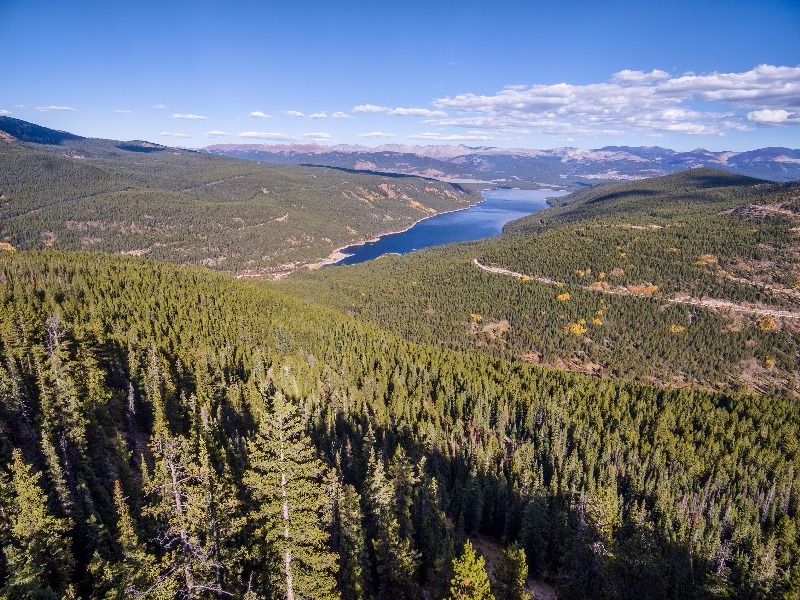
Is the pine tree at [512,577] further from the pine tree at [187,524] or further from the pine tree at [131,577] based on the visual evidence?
the pine tree at [131,577]

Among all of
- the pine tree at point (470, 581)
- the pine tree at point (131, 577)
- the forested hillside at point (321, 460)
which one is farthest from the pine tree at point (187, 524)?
the pine tree at point (470, 581)

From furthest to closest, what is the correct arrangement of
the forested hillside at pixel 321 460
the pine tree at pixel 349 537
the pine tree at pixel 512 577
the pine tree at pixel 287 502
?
the pine tree at pixel 349 537 < the pine tree at pixel 512 577 < the forested hillside at pixel 321 460 < the pine tree at pixel 287 502

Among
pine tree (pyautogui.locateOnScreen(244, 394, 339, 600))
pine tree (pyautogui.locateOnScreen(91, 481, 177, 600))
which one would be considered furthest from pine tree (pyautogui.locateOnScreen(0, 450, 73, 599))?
pine tree (pyautogui.locateOnScreen(244, 394, 339, 600))

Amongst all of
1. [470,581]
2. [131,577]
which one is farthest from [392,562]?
[131,577]

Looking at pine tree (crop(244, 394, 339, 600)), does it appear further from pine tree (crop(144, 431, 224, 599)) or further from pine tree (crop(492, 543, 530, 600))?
pine tree (crop(492, 543, 530, 600))

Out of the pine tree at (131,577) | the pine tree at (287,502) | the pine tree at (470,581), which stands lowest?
the pine tree at (131,577)

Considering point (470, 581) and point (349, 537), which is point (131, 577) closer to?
point (470, 581)

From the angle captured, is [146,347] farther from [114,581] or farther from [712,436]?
[712,436]
